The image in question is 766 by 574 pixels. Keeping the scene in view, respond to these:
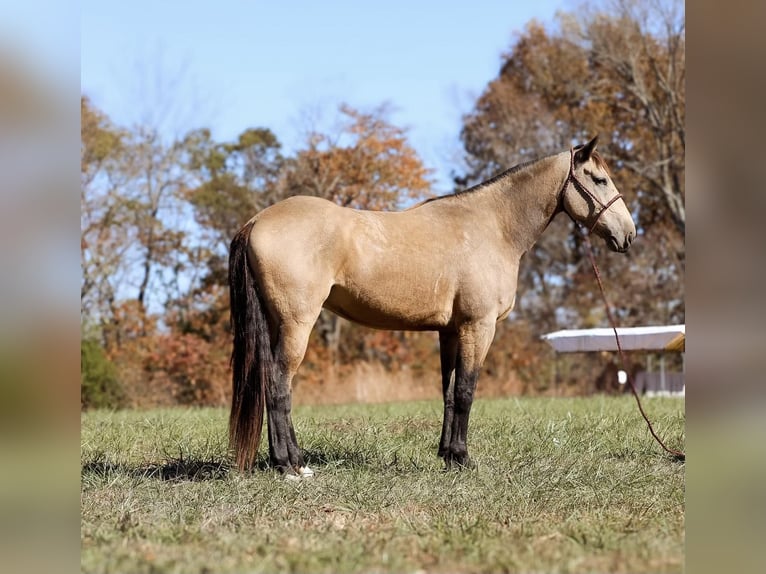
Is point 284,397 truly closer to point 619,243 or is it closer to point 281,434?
point 281,434

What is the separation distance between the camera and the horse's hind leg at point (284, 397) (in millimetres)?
6008

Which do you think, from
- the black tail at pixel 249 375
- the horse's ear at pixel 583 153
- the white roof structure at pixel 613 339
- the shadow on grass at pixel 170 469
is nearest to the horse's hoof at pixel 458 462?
the black tail at pixel 249 375

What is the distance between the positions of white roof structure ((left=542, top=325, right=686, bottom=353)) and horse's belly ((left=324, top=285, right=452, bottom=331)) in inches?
352

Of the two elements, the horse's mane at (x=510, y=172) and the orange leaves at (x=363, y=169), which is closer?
the horse's mane at (x=510, y=172)

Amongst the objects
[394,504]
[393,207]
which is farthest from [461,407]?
[393,207]

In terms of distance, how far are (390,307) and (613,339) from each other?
1028 cm

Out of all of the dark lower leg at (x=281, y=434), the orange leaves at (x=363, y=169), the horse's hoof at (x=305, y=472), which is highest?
the orange leaves at (x=363, y=169)

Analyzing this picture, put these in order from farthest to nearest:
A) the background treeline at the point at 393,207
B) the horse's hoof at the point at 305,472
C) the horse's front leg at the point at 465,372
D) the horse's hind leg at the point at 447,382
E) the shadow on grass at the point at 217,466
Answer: the background treeline at the point at 393,207
the horse's hind leg at the point at 447,382
the horse's front leg at the point at 465,372
the shadow on grass at the point at 217,466
the horse's hoof at the point at 305,472

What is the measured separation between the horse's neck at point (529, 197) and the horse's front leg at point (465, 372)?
2.60 feet

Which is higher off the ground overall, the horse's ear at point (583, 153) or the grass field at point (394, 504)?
the horse's ear at point (583, 153)

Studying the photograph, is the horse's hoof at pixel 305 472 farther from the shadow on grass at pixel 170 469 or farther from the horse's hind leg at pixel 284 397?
the shadow on grass at pixel 170 469


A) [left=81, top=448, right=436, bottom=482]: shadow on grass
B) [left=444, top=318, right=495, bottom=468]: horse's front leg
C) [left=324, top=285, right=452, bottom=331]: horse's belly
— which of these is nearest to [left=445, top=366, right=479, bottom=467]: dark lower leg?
[left=444, top=318, right=495, bottom=468]: horse's front leg

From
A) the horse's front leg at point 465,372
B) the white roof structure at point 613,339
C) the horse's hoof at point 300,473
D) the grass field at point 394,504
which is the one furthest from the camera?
the white roof structure at point 613,339
